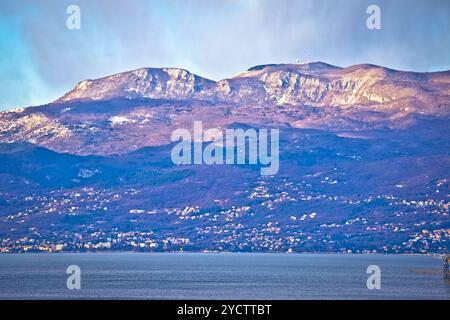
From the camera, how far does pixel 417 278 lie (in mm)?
145250
